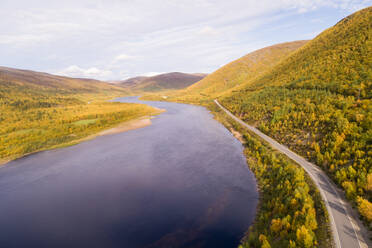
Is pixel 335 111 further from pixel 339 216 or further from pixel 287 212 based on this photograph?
pixel 287 212

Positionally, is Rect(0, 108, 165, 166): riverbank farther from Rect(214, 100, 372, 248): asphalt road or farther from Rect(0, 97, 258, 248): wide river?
Rect(214, 100, 372, 248): asphalt road

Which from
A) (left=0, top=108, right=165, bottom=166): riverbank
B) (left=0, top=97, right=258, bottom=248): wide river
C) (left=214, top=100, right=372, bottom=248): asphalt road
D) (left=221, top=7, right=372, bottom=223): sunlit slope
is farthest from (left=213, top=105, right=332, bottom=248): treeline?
(left=0, top=108, right=165, bottom=166): riverbank

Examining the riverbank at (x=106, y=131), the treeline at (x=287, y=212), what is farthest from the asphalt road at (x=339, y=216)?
the riverbank at (x=106, y=131)

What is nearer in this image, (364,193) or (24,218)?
(364,193)

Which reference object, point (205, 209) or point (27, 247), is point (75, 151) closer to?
point (27, 247)

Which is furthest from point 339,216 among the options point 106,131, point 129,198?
point 106,131

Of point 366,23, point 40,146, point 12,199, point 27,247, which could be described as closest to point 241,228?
point 27,247
